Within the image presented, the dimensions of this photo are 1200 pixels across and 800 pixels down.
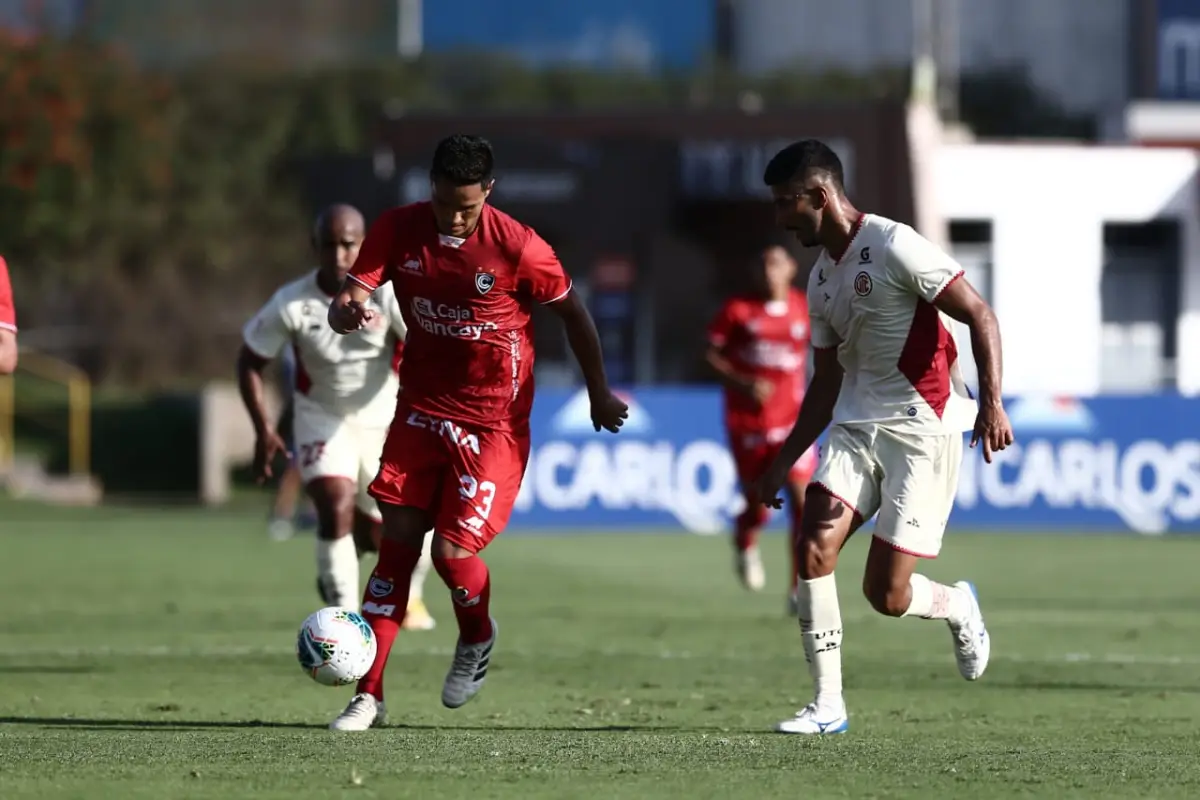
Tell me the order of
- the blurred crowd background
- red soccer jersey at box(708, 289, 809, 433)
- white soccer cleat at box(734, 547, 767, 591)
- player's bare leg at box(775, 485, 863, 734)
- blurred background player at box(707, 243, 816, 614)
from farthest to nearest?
the blurred crowd background, white soccer cleat at box(734, 547, 767, 591), red soccer jersey at box(708, 289, 809, 433), blurred background player at box(707, 243, 816, 614), player's bare leg at box(775, 485, 863, 734)

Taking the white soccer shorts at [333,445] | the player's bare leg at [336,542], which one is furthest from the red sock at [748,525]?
the player's bare leg at [336,542]

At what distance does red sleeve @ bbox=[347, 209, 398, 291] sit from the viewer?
825 centimetres

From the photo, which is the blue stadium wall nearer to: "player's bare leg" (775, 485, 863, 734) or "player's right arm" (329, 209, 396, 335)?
"player's bare leg" (775, 485, 863, 734)

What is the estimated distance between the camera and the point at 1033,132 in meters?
42.4

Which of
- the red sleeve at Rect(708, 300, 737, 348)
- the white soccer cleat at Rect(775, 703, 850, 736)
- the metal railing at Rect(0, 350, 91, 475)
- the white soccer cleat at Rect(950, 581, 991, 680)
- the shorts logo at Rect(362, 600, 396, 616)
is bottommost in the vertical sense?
the metal railing at Rect(0, 350, 91, 475)

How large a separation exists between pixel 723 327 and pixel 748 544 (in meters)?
1.71

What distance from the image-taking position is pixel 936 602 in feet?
28.3

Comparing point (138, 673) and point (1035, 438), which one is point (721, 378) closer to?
point (138, 673)

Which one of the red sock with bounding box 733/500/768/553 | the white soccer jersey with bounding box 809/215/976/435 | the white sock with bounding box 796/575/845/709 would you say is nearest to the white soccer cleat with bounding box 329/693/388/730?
the white sock with bounding box 796/575/845/709

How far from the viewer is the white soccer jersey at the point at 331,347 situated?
1109cm

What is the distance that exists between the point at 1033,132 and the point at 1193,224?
26.7 ft

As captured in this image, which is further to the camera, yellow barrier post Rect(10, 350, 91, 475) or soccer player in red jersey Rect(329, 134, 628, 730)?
yellow barrier post Rect(10, 350, 91, 475)

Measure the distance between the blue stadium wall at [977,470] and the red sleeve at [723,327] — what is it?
7.09 meters

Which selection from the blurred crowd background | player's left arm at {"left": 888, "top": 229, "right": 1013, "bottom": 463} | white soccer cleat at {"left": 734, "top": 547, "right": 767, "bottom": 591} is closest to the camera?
player's left arm at {"left": 888, "top": 229, "right": 1013, "bottom": 463}
